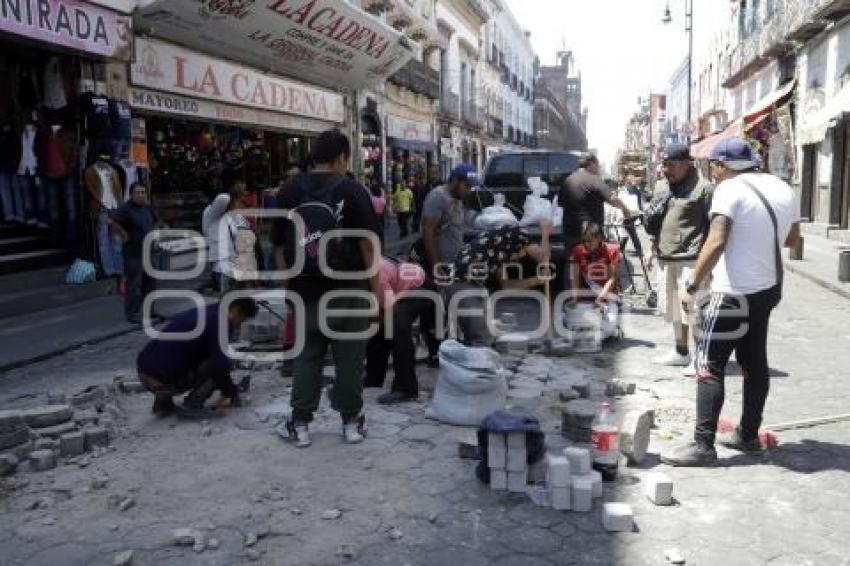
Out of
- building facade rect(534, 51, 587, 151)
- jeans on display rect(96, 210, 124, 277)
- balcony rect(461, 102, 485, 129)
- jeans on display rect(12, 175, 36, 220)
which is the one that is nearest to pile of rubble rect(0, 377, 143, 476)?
jeans on display rect(96, 210, 124, 277)

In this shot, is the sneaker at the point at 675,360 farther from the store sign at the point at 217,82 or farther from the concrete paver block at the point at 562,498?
the store sign at the point at 217,82

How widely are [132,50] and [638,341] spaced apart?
821cm

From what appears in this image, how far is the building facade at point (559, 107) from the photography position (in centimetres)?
7169

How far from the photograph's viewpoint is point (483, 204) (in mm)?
10000

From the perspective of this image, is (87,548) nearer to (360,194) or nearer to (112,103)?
(360,194)

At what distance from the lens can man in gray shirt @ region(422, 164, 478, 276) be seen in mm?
6480

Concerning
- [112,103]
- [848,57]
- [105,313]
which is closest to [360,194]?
[105,313]

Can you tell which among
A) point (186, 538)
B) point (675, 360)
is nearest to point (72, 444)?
point (186, 538)

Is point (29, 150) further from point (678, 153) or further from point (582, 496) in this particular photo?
point (582, 496)

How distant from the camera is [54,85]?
10133 mm

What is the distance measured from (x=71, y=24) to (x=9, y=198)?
2781mm

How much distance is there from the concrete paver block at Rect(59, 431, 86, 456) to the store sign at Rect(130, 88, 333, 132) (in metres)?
7.99

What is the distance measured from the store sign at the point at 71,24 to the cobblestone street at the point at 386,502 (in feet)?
18.1

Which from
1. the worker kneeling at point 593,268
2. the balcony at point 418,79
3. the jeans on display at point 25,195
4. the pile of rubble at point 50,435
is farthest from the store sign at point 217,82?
the pile of rubble at point 50,435
